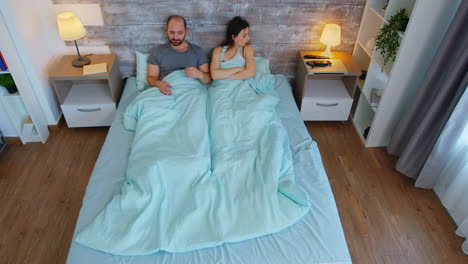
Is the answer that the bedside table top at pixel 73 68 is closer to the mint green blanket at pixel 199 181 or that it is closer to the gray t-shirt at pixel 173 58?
the gray t-shirt at pixel 173 58

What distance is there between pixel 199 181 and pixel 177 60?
1187mm

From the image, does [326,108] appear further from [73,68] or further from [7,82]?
[7,82]

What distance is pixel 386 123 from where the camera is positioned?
8.52ft

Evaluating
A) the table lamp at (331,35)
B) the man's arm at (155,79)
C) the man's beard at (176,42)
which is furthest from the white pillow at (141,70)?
the table lamp at (331,35)

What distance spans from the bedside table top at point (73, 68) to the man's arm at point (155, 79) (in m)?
0.30

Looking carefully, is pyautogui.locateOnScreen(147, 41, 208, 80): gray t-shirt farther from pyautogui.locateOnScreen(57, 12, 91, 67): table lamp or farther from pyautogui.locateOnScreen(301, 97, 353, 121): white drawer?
pyautogui.locateOnScreen(301, 97, 353, 121): white drawer

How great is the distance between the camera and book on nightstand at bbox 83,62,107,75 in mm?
2549

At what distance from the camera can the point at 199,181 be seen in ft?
5.85

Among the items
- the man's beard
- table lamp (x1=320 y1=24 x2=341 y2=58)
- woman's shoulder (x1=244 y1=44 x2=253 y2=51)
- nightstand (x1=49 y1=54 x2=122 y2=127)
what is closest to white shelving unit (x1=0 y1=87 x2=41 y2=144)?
nightstand (x1=49 y1=54 x2=122 y2=127)

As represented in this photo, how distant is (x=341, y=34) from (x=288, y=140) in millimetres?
1230

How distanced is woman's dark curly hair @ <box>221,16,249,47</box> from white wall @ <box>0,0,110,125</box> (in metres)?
0.97

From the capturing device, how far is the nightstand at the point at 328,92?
8.95 feet

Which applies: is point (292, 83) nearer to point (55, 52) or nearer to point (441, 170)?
point (441, 170)

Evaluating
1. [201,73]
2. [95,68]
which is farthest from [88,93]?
[201,73]
